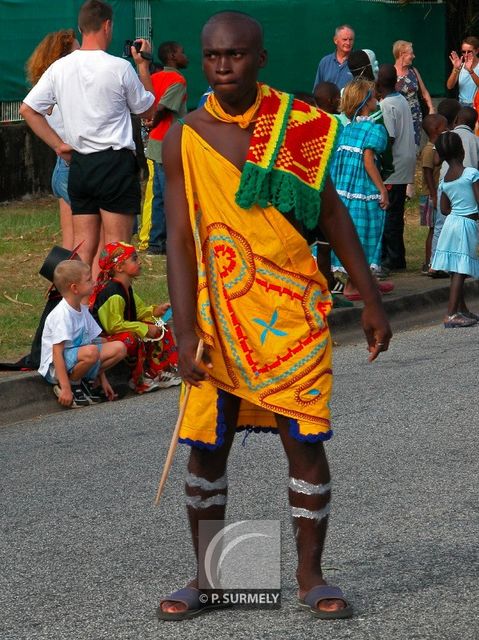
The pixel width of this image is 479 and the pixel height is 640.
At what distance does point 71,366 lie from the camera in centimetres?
873

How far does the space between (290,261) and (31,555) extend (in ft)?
5.74

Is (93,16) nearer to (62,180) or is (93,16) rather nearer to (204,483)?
(62,180)

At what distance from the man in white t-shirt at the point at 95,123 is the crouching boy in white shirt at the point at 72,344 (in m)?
1.38

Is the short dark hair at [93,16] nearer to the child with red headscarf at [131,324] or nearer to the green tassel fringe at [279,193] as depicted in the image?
the child with red headscarf at [131,324]

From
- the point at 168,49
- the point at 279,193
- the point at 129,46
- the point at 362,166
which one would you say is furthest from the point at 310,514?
the point at 129,46

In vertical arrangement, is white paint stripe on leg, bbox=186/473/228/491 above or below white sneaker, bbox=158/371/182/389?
above

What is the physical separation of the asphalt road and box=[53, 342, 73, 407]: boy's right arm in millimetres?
160

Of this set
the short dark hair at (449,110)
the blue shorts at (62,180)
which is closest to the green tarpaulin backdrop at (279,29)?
the short dark hair at (449,110)

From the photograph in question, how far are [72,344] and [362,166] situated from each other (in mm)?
4157

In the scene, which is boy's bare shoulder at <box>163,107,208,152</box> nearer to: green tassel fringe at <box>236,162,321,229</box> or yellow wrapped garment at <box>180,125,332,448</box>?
yellow wrapped garment at <box>180,125,332,448</box>

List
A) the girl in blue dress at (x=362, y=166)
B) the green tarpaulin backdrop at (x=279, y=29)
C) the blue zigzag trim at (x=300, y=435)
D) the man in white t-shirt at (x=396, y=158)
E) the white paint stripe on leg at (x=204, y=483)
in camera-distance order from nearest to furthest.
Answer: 1. the blue zigzag trim at (x=300, y=435)
2. the white paint stripe on leg at (x=204, y=483)
3. the girl in blue dress at (x=362, y=166)
4. the man in white t-shirt at (x=396, y=158)
5. the green tarpaulin backdrop at (x=279, y=29)

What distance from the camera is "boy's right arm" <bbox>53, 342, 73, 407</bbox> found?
8656 mm

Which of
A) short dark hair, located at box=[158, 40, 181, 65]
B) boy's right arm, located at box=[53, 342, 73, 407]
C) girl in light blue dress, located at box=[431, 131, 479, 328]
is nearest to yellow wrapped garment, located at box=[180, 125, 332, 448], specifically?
boy's right arm, located at box=[53, 342, 73, 407]

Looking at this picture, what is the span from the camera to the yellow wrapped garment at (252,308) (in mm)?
4504
